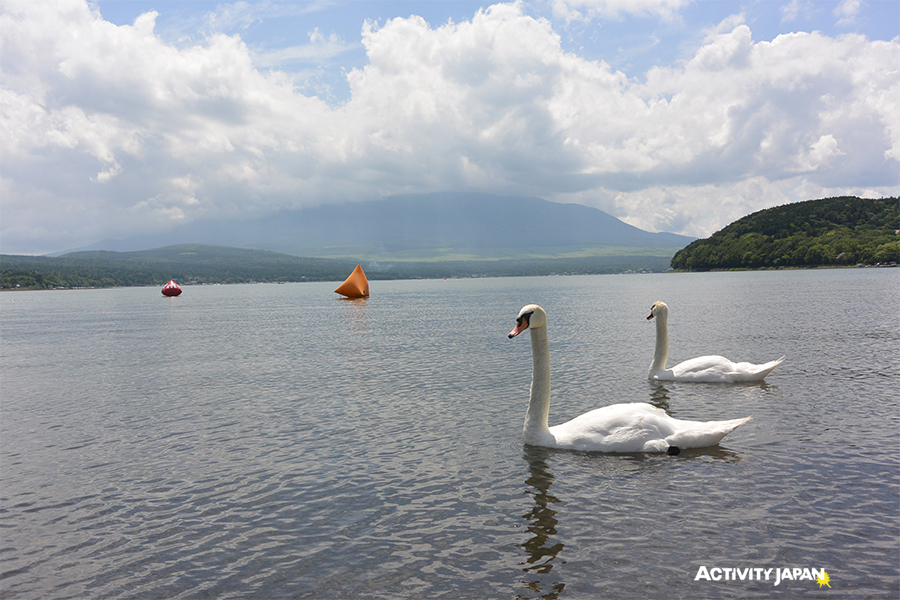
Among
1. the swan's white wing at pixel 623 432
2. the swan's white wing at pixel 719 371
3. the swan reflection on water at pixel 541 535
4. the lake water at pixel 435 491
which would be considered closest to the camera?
the swan reflection on water at pixel 541 535

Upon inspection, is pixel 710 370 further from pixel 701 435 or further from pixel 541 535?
pixel 541 535

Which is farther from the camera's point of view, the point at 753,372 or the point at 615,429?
the point at 753,372

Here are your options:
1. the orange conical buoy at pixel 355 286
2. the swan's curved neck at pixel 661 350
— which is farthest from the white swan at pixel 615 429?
the orange conical buoy at pixel 355 286

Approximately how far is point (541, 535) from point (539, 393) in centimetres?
432

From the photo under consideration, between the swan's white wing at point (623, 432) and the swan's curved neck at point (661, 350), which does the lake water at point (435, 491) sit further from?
the swan's curved neck at point (661, 350)

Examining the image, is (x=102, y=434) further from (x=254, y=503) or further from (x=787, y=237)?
(x=787, y=237)

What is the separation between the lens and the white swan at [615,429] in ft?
38.8

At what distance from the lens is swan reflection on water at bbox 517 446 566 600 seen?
7406mm

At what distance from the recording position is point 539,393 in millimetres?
12742

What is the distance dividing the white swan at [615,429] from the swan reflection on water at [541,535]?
81 centimetres

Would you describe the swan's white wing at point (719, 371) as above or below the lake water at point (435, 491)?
above

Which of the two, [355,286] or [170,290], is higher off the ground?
[355,286]

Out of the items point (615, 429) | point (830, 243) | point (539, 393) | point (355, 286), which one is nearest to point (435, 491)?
point (539, 393)

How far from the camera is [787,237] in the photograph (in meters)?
192
